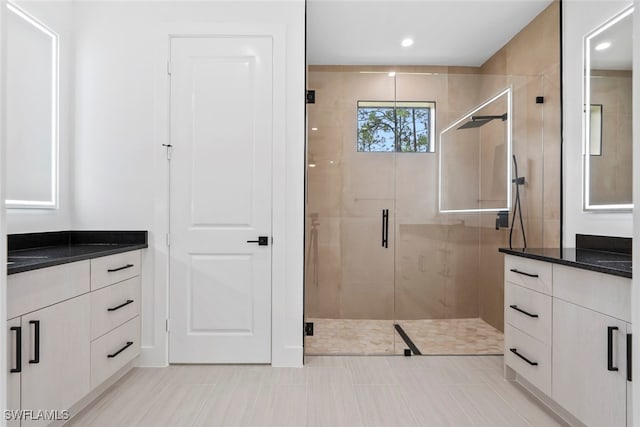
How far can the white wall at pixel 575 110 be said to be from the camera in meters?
2.57

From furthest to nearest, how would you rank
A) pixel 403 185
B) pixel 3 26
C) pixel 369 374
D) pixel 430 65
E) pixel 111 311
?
pixel 430 65
pixel 403 185
pixel 369 374
pixel 111 311
pixel 3 26

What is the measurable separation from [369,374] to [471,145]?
6.80 ft

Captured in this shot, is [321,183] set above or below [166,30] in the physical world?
below

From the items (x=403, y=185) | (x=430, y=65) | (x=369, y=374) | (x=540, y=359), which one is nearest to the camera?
(x=540, y=359)

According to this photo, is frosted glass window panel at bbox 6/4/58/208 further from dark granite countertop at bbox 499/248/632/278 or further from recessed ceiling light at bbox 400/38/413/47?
dark granite countertop at bbox 499/248/632/278

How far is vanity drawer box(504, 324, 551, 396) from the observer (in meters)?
2.09

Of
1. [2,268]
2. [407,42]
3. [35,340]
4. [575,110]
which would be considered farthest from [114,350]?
[575,110]

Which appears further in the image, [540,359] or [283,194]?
[283,194]

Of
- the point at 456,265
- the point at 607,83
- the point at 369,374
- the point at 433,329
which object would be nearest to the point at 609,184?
the point at 607,83

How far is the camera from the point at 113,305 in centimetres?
238

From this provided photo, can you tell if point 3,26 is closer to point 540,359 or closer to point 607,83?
point 540,359

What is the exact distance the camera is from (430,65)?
405 centimetres

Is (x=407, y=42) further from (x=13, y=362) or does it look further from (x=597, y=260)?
(x=13, y=362)

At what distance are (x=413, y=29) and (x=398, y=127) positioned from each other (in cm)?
86
